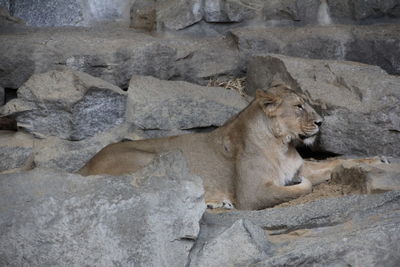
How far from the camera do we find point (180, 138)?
7.58 meters

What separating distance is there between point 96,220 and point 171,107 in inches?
125

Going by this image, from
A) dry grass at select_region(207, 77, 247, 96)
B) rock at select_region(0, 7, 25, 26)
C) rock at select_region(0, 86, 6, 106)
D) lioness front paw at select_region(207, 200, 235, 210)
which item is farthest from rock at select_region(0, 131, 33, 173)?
dry grass at select_region(207, 77, 247, 96)

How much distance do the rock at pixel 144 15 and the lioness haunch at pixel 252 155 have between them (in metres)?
2.08

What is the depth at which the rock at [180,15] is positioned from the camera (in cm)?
898

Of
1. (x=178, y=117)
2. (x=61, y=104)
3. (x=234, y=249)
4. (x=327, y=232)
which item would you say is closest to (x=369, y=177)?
(x=327, y=232)

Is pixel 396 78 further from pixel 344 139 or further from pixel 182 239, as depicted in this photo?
pixel 182 239

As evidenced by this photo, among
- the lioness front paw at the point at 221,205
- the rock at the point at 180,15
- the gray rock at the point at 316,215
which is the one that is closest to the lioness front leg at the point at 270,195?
the lioness front paw at the point at 221,205

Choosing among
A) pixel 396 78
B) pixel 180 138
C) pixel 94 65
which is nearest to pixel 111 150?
pixel 180 138

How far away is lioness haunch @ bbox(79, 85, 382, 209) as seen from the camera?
7.20 m

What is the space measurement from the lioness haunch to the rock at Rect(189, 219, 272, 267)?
6.10ft

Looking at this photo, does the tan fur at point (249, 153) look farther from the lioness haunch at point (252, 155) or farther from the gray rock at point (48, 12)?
the gray rock at point (48, 12)

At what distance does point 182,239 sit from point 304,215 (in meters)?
0.91

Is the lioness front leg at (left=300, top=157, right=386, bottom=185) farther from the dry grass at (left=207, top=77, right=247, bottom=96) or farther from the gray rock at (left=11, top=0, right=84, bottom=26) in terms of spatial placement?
the gray rock at (left=11, top=0, right=84, bottom=26)

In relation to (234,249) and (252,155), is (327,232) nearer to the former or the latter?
(234,249)
